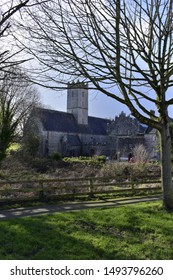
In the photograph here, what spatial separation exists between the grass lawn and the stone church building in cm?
4069

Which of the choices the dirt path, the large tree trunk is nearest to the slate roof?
the dirt path

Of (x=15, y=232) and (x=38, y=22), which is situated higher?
(x=38, y=22)

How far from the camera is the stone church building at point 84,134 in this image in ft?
186

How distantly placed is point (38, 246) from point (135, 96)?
611 cm

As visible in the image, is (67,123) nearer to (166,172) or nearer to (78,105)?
(78,105)

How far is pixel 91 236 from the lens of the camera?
731 cm

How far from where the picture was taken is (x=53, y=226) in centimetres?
819

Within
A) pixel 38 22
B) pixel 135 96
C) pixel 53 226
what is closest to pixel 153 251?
pixel 53 226

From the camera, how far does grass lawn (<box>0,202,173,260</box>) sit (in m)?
6.27

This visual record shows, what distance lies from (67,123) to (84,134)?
4.30 m

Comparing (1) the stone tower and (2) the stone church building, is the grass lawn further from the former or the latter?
(1) the stone tower

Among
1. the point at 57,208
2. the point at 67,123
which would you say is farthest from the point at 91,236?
the point at 67,123

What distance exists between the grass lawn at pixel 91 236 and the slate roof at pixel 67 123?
51.5 metres

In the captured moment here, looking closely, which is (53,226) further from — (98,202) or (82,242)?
(98,202)
